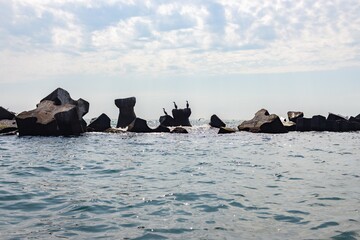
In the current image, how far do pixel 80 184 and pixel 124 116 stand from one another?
47.5m

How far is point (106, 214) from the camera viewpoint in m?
8.53

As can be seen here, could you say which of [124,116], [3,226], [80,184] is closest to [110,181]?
[80,184]

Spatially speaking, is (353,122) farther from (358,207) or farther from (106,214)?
(106,214)

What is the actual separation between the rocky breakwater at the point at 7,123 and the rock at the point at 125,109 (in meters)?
15.7

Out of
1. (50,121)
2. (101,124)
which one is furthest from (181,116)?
(50,121)

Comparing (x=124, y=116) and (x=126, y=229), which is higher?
(x=124, y=116)

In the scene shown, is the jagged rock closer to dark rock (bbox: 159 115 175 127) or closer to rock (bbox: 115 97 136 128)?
dark rock (bbox: 159 115 175 127)

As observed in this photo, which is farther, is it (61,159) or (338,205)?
(61,159)

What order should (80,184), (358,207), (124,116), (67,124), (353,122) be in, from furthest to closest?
(124,116)
(353,122)
(67,124)
(80,184)
(358,207)

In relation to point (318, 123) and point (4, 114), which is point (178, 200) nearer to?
point (4, 114)

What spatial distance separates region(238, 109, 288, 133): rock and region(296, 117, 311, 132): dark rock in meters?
5.65

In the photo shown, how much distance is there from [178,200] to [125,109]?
165 feet

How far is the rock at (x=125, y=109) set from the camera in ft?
194

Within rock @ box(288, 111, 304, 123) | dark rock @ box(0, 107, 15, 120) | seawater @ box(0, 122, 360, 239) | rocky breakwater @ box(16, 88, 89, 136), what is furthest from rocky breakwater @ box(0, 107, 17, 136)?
rock @ box(288, 111, 304, 123)
